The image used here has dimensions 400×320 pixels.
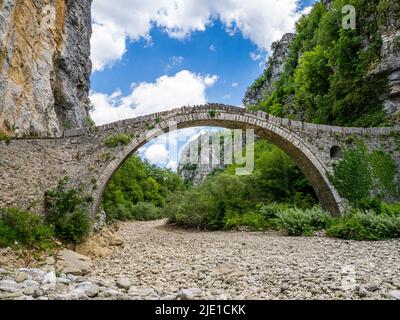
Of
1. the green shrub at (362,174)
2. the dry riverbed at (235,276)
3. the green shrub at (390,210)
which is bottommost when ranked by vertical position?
the dry riverbed at (235,276)

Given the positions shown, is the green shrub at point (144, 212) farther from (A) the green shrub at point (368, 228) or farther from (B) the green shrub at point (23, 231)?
(A) the green shrub at point (368, 228)

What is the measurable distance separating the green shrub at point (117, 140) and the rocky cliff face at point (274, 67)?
27482 millimetres

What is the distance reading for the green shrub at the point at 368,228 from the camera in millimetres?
9094

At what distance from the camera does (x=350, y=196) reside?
1334cm

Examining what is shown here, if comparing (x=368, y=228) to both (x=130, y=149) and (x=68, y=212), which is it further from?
(x=68, y=212)

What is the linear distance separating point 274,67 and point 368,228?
102ft

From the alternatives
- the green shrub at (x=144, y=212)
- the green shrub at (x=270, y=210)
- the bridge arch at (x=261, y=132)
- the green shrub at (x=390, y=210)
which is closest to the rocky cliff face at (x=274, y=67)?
the green shrub at (x=144, y=212)

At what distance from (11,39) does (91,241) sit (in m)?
6.67

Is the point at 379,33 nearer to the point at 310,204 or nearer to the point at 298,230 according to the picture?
the point at 310,204

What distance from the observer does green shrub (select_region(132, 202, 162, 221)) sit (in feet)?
85.7

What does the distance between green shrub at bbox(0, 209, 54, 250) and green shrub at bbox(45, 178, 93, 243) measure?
21.6 inches

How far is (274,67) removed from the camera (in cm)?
3744

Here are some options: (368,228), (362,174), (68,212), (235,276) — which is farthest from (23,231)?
(362,174)
